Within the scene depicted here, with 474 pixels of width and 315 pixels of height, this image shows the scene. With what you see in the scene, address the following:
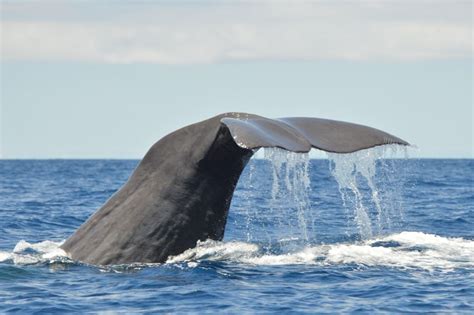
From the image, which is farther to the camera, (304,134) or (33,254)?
(33,254)

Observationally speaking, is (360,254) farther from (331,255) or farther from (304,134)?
(304,134)

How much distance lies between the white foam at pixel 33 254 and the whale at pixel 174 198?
53 centimetres

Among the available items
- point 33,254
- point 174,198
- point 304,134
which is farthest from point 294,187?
point 33,254

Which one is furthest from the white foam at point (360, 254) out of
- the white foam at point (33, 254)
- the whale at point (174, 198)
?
the white foam at point (33, 254)

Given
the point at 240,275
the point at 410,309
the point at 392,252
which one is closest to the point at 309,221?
the point at 392,252

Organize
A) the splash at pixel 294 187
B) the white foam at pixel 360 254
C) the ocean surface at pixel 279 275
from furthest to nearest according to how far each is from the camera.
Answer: the white foam at pixel 360 254 < the splash at pixel 294 187 < the ocean surface at pixel 279 275

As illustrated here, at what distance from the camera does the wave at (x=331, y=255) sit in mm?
9984

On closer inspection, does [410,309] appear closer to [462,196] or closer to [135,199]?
[135,199]

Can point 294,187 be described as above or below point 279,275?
above

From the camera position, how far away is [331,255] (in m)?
10.7

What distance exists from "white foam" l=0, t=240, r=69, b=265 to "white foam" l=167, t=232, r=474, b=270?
4.19 ft

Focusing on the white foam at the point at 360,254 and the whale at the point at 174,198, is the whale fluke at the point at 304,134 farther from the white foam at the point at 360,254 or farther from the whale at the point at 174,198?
the white foam at the point at 360,254

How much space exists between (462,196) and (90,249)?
15860 mm

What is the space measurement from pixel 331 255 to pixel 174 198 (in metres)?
→ 2.05
